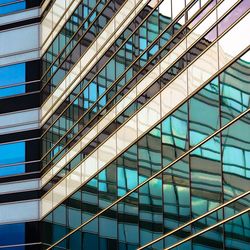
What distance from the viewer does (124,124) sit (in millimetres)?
30594

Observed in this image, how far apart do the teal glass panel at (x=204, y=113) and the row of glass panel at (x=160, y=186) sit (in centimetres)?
34

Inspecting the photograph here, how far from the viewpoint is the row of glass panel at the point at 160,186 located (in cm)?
2317

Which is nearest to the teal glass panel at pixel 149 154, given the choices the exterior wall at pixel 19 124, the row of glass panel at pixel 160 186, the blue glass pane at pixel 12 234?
the row of glass panel at pixel 160 186

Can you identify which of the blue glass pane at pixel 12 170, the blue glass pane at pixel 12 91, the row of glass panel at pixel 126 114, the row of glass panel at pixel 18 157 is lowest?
the row of glass panel at pixel 126 114

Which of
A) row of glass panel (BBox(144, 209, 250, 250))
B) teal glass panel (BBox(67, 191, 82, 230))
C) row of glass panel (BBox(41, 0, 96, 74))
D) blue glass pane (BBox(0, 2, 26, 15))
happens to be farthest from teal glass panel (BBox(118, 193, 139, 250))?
→ blue glass pane (BBox(0, 2, 26, 15))

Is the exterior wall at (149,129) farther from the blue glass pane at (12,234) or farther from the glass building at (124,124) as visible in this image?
the blue glass pane at (12,234)

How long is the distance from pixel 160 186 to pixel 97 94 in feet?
24.6

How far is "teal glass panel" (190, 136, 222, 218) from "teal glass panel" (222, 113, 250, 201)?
13.8 inches

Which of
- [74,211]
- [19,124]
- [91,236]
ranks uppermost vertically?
[19,124]

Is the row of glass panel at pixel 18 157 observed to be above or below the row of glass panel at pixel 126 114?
above

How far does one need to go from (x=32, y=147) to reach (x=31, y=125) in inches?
43.9

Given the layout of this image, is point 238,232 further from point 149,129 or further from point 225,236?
point 149,129

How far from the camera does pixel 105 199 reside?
3170 centimetres

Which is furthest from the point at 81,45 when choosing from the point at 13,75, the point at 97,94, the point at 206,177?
the point at 206,177
